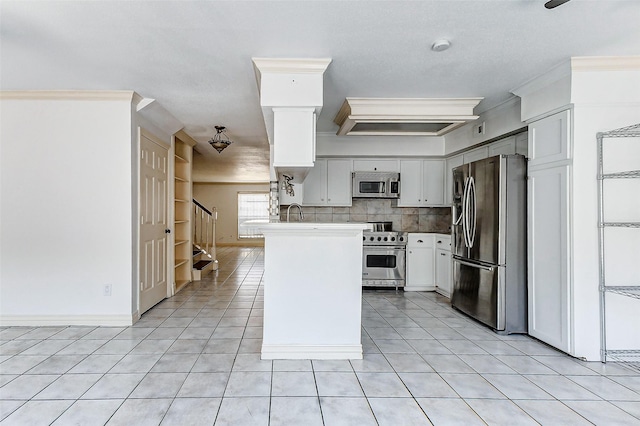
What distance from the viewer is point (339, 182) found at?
5.43 meters

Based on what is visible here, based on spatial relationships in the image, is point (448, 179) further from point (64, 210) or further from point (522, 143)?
point (64, 210)

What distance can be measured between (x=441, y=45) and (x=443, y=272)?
10.9 feet

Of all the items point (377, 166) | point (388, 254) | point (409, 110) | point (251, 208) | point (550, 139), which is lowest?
point (388, 254)

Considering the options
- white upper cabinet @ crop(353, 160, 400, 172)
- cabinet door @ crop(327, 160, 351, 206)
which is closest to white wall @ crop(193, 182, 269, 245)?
cabinet door @ crop(327, 160, 351, 206)

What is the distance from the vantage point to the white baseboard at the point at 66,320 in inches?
136

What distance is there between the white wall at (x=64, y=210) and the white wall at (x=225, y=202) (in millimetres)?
8525

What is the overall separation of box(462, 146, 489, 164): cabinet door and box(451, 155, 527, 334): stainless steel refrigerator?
0.87 metres

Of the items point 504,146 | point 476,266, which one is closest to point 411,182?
point 504,146

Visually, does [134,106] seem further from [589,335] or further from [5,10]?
[589,335]

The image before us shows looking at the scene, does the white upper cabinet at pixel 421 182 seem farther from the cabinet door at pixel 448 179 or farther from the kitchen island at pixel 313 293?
the kitchen island at pixel 313 293

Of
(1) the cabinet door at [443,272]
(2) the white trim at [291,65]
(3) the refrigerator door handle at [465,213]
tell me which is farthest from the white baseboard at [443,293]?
(2) the white trim at [291,65]

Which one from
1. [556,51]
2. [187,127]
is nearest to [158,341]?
[187,127]

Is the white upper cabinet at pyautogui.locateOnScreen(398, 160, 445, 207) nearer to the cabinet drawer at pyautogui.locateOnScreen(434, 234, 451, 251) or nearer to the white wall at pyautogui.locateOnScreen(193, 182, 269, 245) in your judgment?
the cabinet drawer at pyautogui.locateOnScreen(434, 234, 451, 251)

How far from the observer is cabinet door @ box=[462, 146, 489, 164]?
4.41 m
